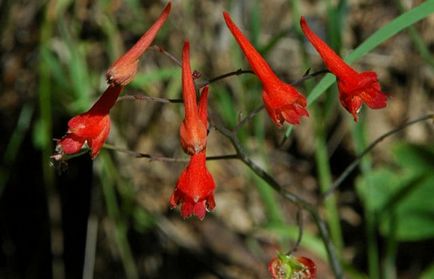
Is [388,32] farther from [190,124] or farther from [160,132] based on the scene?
[160,132]

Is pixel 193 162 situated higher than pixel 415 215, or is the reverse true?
pixel 415 215

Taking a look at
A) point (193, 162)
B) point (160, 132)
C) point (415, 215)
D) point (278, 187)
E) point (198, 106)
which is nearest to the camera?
point (193, 162)

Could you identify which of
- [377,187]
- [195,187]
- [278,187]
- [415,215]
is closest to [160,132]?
[377,187]

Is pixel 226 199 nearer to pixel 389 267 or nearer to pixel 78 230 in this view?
pixel 78 230

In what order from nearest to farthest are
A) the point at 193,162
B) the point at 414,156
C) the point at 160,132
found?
the point at 193,162
the point at 414,156
the point at 160,132

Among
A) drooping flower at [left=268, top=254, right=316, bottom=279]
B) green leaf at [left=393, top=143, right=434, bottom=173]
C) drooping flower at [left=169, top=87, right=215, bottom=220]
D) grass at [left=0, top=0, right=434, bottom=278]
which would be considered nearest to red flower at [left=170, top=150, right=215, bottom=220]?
drooping flower at [left=169, top=87, right=215, bottom=220]

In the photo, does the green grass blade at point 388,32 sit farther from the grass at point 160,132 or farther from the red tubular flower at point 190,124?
the grass at point 160,132

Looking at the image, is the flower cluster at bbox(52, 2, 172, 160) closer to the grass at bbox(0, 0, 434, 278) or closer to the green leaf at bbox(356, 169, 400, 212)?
the grass at bbox(0, 0, 434, 278)
